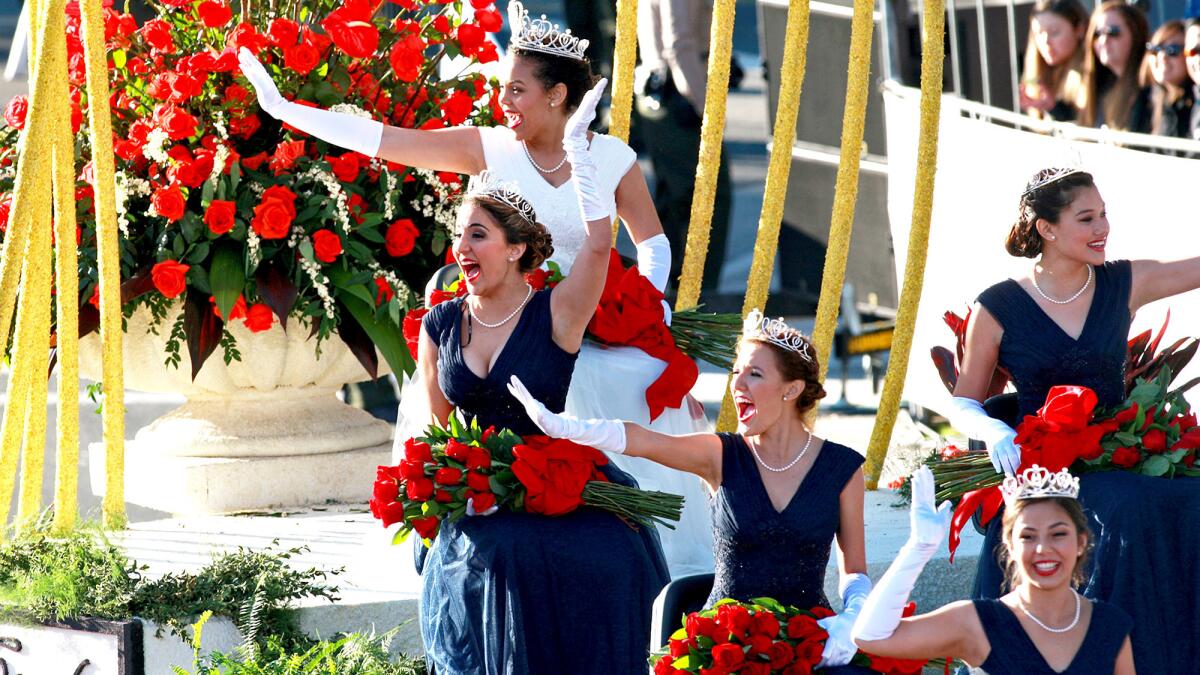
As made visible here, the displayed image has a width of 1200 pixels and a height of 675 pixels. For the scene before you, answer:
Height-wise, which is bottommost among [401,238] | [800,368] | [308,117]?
[800,368]

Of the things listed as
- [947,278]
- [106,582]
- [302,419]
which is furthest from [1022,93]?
[106,582]

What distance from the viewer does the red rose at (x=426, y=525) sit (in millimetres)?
3844

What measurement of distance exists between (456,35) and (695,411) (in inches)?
53.9

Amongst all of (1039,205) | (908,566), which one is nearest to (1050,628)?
(908,566)

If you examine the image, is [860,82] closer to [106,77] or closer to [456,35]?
[456,35]

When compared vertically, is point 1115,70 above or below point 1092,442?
above

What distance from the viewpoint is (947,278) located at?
6.73 m

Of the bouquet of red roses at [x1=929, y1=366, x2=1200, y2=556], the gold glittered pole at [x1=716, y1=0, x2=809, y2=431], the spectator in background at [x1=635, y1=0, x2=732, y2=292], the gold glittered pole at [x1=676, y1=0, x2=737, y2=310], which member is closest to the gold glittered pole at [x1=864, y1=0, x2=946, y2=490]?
the gold glittered pole at [x1=716, y1=0, x2=809, y2=431]

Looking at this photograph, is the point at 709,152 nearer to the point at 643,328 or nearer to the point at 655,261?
the point at 655,261

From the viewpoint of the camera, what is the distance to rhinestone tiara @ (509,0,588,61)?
4.32 meters

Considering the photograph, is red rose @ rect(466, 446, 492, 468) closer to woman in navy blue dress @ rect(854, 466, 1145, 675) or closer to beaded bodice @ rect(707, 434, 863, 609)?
beaded bodice @ rect(707, 434, 863, 609)

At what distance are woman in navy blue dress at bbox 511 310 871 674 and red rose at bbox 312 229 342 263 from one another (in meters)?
1.37

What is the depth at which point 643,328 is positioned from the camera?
14.1ft

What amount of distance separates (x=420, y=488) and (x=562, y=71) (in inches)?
43.3
